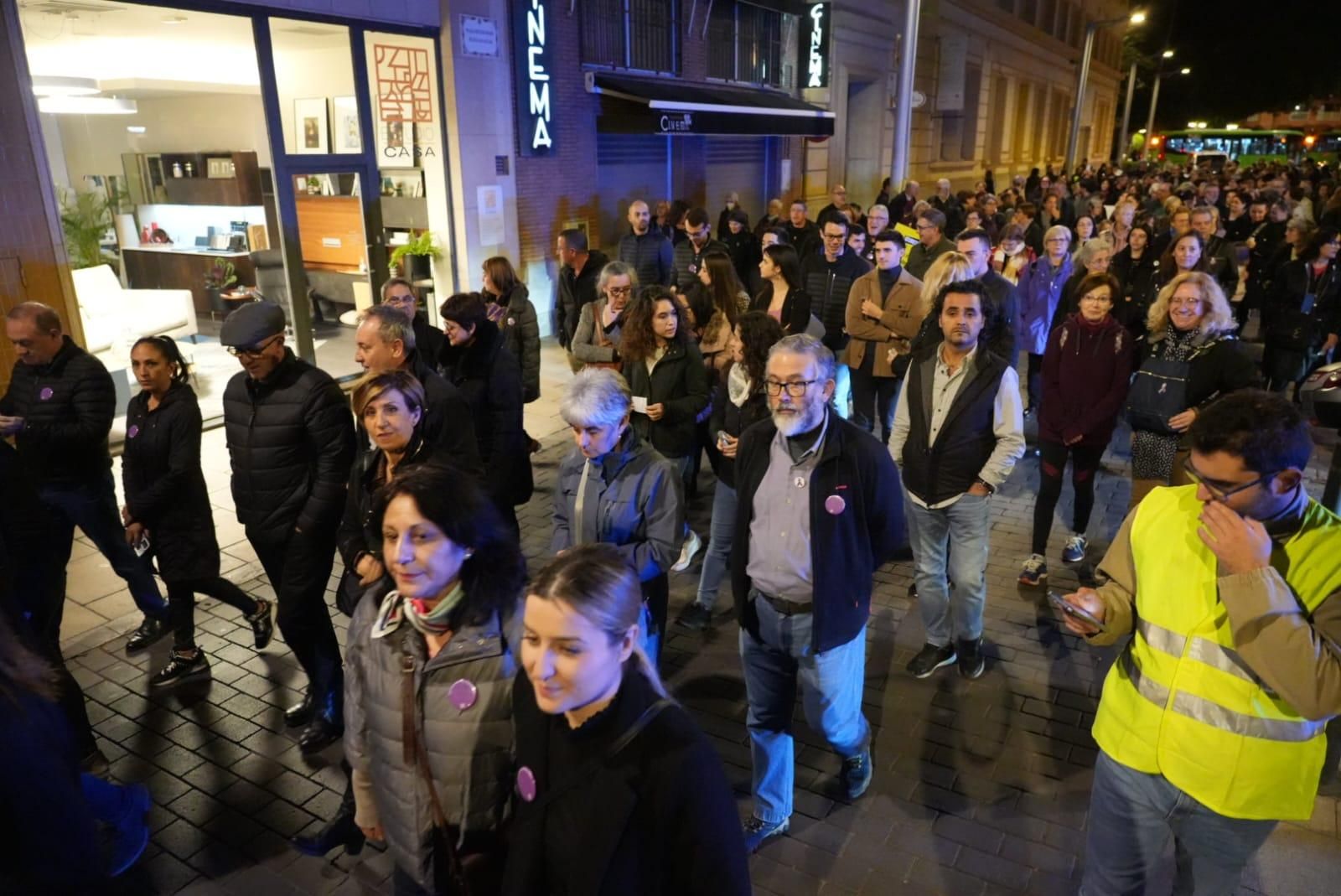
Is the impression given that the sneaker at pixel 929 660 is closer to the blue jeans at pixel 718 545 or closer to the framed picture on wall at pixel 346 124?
the blue jeans at pixel 718 545

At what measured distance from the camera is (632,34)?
47.6 feet

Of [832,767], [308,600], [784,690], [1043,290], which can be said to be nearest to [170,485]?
[308,600]

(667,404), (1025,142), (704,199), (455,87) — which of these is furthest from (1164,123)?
(667,404)

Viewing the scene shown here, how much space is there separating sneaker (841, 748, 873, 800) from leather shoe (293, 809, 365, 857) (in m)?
1.98

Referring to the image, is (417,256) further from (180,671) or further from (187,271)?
(180,671)

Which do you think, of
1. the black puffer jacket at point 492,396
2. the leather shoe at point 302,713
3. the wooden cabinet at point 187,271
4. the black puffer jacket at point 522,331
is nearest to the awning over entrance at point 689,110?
the wooden cabinet at point 187,271

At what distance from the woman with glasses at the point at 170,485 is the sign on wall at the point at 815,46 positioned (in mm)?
18197

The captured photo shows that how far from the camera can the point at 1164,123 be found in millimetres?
64562

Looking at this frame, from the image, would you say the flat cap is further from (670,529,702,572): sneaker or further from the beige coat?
the beige coat

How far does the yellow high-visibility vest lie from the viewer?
221 cm

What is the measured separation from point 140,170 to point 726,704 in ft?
30.9

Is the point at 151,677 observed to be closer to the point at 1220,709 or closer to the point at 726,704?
the point at 726,704

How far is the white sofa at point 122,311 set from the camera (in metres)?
8.95

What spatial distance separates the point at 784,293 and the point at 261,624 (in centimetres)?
418
